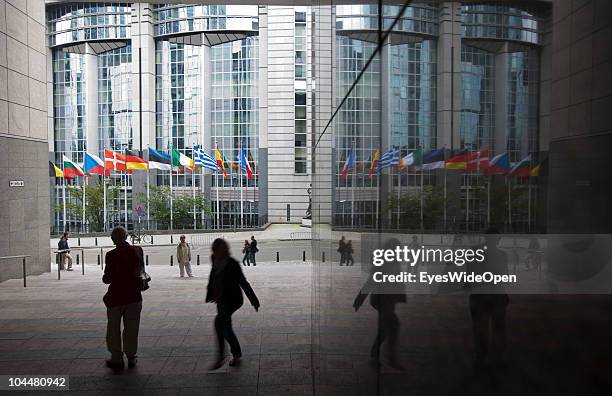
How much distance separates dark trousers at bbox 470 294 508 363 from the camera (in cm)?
102

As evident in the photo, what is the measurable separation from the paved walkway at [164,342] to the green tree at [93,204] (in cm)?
3962

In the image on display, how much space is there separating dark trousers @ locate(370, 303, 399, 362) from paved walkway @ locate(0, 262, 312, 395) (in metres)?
3.81

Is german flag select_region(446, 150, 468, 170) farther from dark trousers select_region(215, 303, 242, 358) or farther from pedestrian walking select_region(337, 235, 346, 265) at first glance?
dark trousers select_region(215, 303, 242, 358)

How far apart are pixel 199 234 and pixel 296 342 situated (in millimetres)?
42491

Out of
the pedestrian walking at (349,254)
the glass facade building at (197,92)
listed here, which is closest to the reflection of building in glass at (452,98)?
the pedestrian walking at (349,254)

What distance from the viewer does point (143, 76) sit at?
54.5 m

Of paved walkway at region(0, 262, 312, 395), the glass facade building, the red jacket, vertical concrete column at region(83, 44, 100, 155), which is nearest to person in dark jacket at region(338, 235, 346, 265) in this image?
paved walkway at region(0, 262, 312, 395)

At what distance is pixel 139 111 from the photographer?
54.4 m

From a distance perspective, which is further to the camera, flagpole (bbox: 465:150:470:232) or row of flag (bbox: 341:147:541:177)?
flagpole (bbox: 465:150:470:232)

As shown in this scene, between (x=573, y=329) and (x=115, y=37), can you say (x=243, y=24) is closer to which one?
(x=115, y=37)

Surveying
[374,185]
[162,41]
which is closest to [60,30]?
[162,41]

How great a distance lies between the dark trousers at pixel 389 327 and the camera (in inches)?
68.3

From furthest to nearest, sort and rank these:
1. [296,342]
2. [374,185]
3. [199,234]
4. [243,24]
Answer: [243,24], [199,234], [296,342], [374,185]

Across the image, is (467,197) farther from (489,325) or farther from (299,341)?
(299,341)
